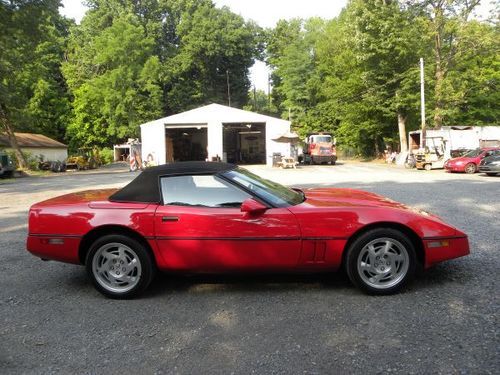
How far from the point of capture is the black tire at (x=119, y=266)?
4.35m

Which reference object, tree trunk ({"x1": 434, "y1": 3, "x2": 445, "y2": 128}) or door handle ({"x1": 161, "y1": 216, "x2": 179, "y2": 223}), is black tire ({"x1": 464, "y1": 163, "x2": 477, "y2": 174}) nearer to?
tree trunk ({"x1": 434, "y1": 3, "x2": 445, "y2": 128})

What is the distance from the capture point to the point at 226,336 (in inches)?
139

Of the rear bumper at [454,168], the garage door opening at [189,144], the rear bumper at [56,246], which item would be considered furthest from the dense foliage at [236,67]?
the rear bumper at [56,246]

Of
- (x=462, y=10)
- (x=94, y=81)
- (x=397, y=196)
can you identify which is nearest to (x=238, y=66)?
(x=94, y=81)

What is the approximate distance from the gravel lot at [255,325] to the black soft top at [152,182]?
3.29 ft

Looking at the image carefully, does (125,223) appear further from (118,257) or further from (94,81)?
(94,81)

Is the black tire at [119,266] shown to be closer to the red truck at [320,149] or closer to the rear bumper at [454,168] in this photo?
the rear bumper at [454,168]

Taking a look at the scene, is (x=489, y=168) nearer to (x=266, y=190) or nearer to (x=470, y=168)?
(x=470, y=168)

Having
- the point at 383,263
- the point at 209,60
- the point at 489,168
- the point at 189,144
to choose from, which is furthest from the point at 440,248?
the point at 209,60

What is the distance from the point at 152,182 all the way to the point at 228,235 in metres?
1.04

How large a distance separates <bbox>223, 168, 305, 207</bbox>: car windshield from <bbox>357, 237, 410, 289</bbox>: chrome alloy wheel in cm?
87

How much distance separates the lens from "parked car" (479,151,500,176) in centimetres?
2027

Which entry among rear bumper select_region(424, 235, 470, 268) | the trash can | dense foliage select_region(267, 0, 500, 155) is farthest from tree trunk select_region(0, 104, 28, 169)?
rear bumper select_region(424, 235, 470, 268)

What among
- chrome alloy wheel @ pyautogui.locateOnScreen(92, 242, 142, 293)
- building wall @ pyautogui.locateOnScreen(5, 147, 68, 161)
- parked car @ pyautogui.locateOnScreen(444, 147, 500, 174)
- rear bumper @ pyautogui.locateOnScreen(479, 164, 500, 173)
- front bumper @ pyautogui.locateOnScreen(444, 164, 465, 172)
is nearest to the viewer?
chrome alloy wheel @ pyautogui.locateOnScreen(92, 242, 142, 293)
